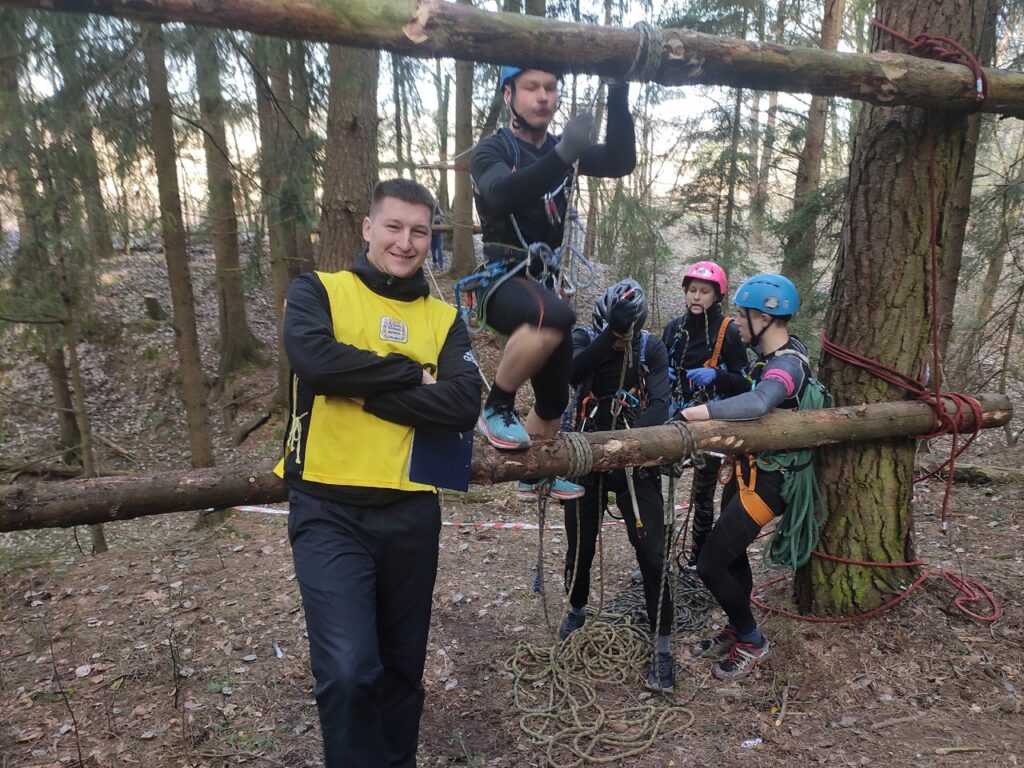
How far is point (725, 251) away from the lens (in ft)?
43.6

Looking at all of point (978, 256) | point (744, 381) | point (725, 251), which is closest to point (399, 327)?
point (744, 381)

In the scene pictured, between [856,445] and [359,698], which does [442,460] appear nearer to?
[359,698]

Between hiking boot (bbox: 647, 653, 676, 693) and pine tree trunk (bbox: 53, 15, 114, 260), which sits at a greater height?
pine tree trunk (bbox: 53, 15, 114, 260)

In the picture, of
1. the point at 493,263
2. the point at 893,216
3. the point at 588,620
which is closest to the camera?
the point at 493,263

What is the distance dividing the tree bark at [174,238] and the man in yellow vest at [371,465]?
4613mm

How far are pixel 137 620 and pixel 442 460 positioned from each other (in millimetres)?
3663

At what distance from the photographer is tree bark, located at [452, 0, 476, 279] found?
1303 centimetres

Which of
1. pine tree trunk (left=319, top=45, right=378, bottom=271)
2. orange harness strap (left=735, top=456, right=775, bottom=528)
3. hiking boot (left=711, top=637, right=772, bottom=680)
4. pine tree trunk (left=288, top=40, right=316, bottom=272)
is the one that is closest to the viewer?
orange harness strap (left=735, top=456, right=775, bottom=528)

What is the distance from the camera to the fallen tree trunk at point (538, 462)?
2707mm

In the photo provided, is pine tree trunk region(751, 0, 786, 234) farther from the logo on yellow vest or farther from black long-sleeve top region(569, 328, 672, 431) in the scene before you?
the logo on yellow vest

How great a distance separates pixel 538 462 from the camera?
10.5 ft

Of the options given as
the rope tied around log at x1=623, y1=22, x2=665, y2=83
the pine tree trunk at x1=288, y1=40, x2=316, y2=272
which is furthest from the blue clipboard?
the pine tree trunk at x1=288, y1=40, x2=316, y2=272

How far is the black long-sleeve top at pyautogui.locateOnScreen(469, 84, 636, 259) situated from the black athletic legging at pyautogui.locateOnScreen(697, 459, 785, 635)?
180 cm

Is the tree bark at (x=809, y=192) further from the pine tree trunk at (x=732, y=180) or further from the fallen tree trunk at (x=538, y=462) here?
the fallen tree trunk at (x=538, y=462)
